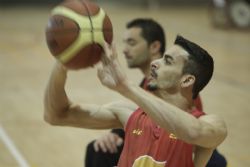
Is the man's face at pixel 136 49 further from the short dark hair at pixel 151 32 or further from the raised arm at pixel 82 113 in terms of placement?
the raised arm at pixel 82 113

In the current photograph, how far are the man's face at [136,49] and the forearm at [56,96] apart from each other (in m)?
1.37

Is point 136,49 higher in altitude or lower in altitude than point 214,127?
lower

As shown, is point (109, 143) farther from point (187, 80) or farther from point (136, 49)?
point (187, 80)

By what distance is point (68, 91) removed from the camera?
28.5 feet

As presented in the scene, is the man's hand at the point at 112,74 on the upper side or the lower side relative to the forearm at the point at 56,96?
upper

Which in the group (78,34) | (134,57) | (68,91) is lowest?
(68,91)

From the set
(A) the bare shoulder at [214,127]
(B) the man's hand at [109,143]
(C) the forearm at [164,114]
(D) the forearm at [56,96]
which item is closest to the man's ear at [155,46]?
(B) the man's hand at [109,143]

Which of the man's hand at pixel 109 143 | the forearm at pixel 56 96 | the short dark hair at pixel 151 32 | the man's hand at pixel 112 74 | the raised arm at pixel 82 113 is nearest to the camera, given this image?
the man's hand at pixel 112 74

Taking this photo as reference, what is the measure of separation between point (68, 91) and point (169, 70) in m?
5.82

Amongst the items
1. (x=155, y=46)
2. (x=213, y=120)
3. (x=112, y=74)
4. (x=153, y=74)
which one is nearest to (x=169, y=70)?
(x=153, y=74)

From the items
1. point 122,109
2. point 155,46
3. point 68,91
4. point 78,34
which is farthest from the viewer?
point 68,91

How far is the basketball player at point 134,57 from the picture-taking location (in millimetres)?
4039

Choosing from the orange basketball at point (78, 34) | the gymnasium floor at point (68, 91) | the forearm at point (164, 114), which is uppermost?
the orange basketball at point (78, 34)

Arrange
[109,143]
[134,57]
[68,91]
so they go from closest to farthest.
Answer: [109,143] < [134,57] < [68,91]
